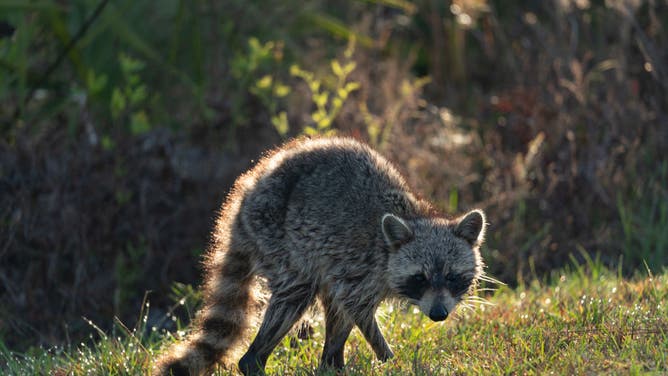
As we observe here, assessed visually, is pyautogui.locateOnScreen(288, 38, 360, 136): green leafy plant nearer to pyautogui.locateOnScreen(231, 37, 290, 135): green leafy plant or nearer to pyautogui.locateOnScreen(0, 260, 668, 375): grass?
pyautogui.locateOnScreen(231, 37, 290, 135): green leafy plant

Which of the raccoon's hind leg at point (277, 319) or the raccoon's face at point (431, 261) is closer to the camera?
the raccoon's face at point (431, 261)

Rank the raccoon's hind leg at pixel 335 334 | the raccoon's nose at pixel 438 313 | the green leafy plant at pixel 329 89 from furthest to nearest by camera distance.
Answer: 1. the green leafy plant at pixel 329 89
2. the raccoon's hind leg at pixel 335 334
3. the raccoon's nose at pixel 438 313

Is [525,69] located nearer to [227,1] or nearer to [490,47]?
[490,47]

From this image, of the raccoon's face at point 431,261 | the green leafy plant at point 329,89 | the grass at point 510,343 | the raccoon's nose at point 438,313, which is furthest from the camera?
the green leafy plant at point 329,89

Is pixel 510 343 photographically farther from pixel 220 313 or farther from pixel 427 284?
pixel 220 313

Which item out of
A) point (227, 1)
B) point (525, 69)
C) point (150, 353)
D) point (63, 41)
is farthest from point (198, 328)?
point (525, 69)

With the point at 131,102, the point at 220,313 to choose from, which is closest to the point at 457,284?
the point at 220,313

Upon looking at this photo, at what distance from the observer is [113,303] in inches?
305

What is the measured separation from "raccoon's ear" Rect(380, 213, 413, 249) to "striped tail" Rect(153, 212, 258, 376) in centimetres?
82

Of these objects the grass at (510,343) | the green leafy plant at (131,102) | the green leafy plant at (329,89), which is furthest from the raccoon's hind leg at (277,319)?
the green leafy plant at (131,102)

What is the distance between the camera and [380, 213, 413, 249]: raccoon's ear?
5082 mm

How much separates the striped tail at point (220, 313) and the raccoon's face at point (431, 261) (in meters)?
0.84

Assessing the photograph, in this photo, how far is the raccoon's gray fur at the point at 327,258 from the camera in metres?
5.15

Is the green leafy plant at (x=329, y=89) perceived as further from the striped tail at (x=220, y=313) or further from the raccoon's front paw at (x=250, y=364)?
the raccoon's front paw at (x=250, y=364)
